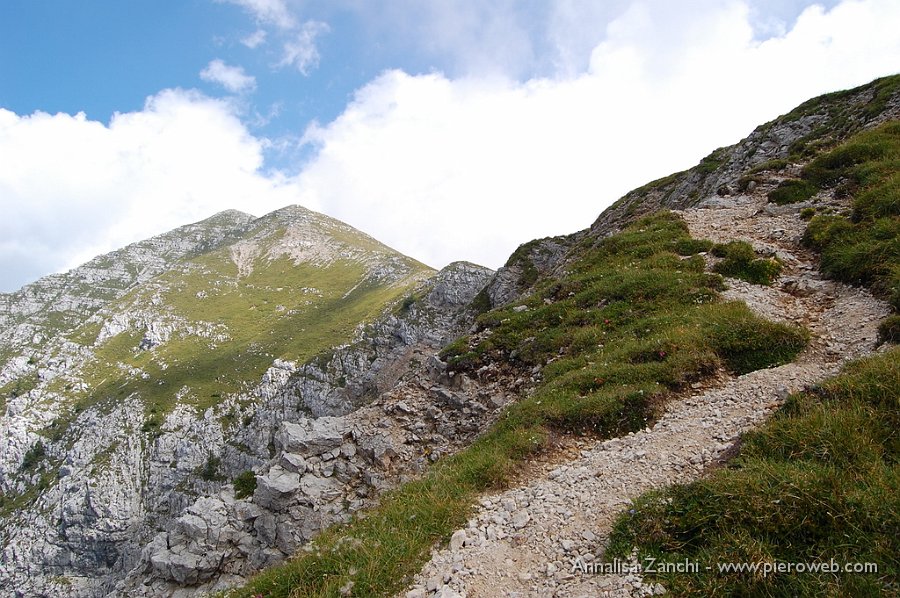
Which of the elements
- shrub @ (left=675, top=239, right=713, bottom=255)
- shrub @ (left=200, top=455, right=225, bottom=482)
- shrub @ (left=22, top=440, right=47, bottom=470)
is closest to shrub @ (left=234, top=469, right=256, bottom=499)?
shrub @ (left=675, top=239, right=713, bottom=255)

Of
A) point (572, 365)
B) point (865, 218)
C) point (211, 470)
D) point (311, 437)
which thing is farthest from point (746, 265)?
point (211, 470)

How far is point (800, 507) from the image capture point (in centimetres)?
630

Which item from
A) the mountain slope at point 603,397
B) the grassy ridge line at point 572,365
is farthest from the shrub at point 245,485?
the mountain slope at point 603,397

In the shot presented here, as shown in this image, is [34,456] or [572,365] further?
[34,456]

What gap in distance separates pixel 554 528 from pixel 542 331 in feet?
42.6

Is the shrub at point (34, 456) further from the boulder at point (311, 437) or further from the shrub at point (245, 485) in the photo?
the boulder at point (311, 437)

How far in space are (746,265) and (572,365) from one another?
10950 mm

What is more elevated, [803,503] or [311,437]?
[311,437]

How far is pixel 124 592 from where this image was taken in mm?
15023

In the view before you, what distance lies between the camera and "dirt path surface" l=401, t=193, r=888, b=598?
7.57 m

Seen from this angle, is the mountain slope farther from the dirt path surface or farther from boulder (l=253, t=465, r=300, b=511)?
boulder (l=253, t=465, r=300, b=511)

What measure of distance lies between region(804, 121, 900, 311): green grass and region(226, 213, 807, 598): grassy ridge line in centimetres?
451

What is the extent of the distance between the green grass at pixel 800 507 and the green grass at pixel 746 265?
12235mm

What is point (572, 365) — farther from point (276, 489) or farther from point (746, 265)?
point (276, 489)
